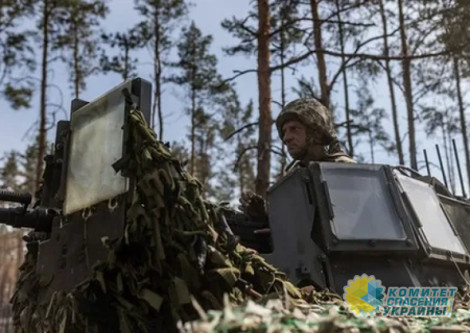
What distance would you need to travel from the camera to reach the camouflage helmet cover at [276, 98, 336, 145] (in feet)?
12.8

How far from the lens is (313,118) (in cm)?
391

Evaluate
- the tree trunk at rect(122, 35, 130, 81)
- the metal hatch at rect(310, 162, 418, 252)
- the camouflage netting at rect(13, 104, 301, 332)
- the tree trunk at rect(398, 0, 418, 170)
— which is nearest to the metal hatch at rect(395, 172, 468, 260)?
the metal hatch at rect(310, 162, 418, 252)

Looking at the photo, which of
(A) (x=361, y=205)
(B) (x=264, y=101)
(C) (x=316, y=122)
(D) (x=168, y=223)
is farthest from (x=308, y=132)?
(B) (x=264, y=101)

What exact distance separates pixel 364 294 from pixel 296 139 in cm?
153

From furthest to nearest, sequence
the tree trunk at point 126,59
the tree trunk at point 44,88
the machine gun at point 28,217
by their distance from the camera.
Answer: the tree trunk at point 126,59 → the tree trunk at point 44,88 → the machine gun at point 28,217

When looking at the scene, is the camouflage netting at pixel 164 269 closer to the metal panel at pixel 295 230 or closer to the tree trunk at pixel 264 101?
the metal panel at pixel 295 230

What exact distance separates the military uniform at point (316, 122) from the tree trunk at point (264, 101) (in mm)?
4784

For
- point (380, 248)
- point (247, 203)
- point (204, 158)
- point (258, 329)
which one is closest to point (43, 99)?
point (204, 158)

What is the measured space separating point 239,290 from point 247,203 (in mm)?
1412

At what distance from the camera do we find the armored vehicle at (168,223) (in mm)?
2381

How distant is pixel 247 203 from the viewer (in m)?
3.67

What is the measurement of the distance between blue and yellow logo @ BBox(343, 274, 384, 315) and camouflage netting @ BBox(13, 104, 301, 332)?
29cm

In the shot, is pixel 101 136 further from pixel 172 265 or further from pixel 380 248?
pixel 380 248

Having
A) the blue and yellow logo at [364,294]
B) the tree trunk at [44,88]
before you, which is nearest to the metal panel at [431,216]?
the blue and yellow logo at [364,294]
